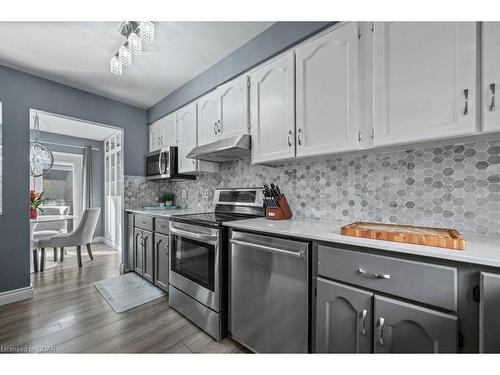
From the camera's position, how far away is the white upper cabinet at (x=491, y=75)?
3.16 feet

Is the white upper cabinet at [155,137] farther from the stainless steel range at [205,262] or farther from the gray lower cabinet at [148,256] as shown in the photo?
the stainless steel range at [205,262]

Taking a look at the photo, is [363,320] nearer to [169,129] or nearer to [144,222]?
[144,222]

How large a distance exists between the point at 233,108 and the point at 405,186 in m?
1.53

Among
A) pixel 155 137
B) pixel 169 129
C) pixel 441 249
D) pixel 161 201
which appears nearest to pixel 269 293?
pixel 441 249

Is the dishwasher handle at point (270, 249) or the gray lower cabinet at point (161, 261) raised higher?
the dishwasher handle at point (270, 249)

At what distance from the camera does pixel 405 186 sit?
146 cm

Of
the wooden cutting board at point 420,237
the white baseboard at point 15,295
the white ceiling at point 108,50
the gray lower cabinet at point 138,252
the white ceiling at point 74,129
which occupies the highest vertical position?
the white ceiling at point 108,50

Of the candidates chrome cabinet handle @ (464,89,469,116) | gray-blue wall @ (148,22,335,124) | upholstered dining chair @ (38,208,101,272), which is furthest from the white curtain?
chrome cabinet handle @ (464,89,469,116)

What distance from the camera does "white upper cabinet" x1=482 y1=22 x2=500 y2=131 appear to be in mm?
963

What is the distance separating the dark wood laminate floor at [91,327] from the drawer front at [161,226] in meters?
0.71

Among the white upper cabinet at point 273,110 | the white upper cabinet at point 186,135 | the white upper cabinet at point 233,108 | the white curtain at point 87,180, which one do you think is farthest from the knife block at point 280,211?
the white curtain at point 87,180

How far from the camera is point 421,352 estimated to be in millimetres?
934

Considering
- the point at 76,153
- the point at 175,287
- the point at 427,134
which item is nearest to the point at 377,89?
the point at 427,134
